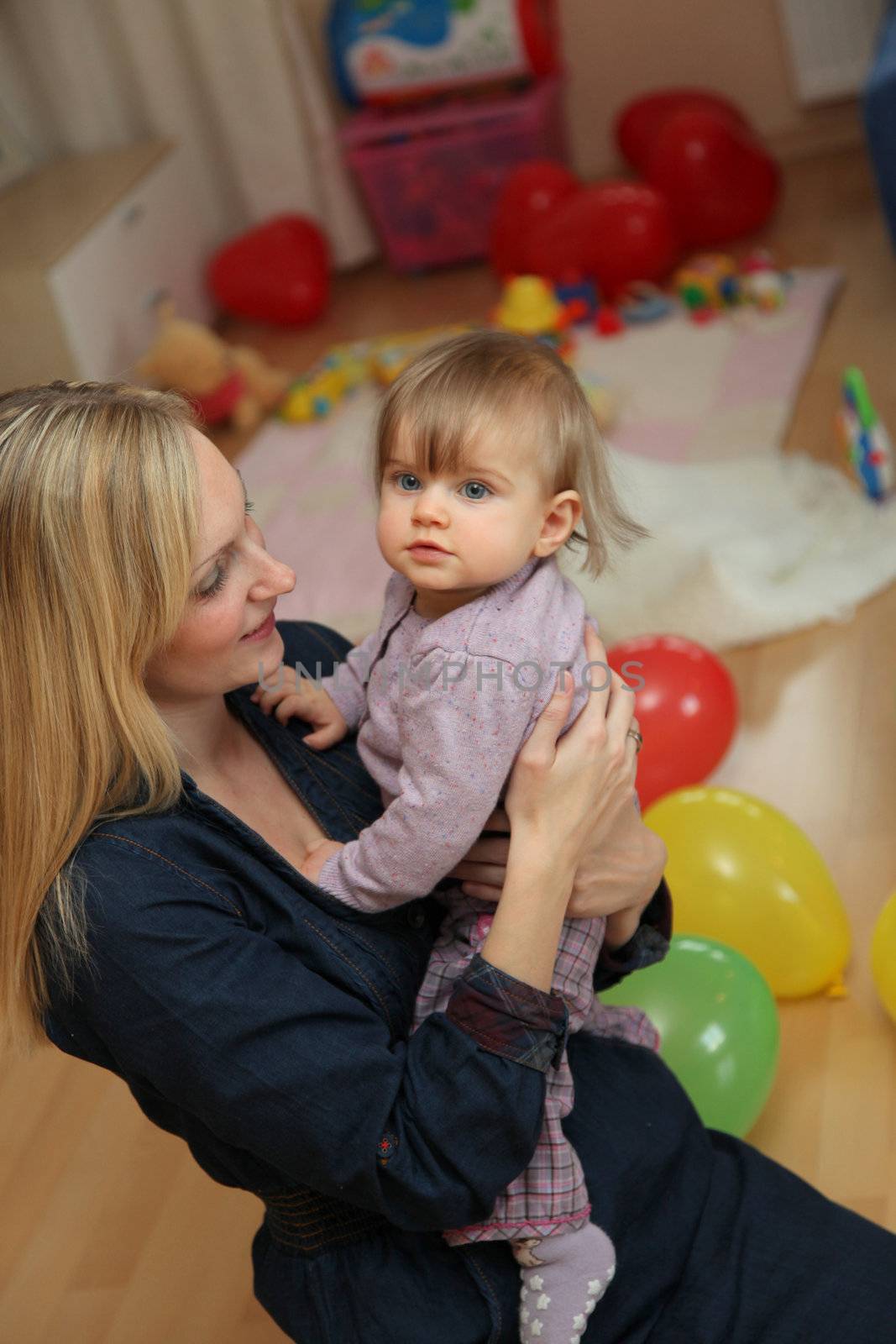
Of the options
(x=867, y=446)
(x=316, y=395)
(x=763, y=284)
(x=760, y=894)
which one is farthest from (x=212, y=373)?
(x=760, y=894)

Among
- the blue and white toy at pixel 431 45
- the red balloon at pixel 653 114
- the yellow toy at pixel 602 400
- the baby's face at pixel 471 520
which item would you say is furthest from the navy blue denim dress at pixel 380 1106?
the red balloon at pixel 653 114

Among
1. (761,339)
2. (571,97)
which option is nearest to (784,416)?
(761,339)

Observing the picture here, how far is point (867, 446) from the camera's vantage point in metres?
2.71

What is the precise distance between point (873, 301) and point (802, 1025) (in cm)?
230

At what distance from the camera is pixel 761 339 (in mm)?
3520

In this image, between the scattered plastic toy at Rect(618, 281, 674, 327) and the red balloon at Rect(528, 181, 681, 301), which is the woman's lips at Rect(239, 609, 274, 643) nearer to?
the scattered plastic toy at Rect(618, 281, 674, 327)

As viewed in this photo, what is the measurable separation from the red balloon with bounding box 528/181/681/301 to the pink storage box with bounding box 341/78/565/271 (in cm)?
42

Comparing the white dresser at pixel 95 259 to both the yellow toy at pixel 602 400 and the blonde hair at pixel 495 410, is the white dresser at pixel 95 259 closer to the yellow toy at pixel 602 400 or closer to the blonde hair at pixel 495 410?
the yellow toy at pixel 602 400

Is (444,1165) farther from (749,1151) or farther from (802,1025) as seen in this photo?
(802,1025)

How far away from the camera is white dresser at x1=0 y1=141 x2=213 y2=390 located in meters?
3.58

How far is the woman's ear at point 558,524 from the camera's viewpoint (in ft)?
3.94

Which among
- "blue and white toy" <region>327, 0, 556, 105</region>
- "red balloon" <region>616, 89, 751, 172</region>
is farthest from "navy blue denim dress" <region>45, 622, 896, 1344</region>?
"red balloon" <region>616, 89, 751, 172</region>

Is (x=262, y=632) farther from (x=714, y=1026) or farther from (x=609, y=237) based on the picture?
(x=609, y=237)

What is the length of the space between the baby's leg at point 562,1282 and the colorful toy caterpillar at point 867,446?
192 centimetres
